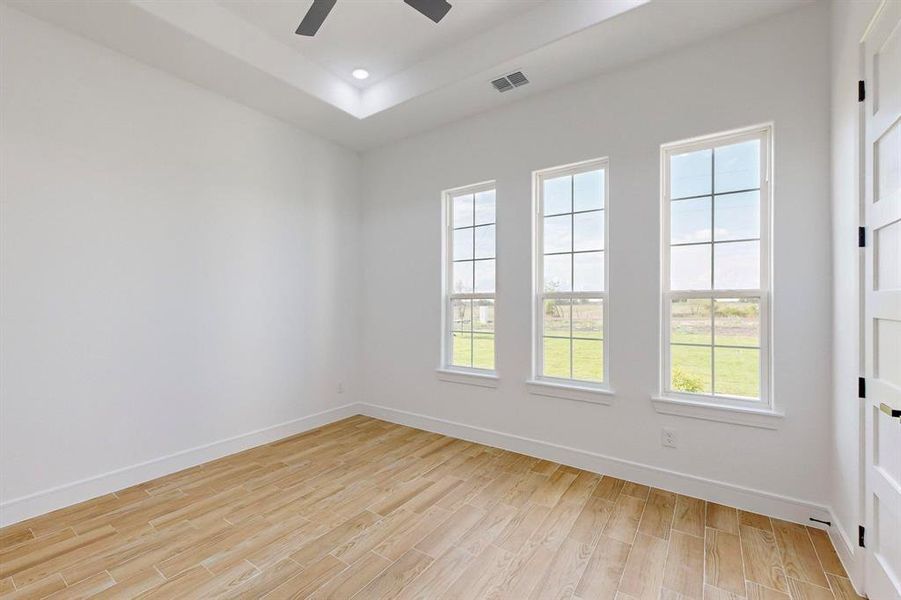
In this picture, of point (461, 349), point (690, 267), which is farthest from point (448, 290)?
point (690, 267)

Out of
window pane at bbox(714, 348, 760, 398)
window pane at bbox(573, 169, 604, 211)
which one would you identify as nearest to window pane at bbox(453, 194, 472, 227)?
window pane at bbox(573, 169, 604, 211)

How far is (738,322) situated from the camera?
2.68 meters

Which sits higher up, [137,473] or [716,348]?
[716,348]

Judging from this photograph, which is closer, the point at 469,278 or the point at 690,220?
the point at 690,220

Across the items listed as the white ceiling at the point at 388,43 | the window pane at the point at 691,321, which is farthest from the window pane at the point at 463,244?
the window pane at the point at 691,321

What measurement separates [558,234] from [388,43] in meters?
2.09

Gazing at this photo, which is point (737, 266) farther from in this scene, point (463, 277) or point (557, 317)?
point (463, 277)

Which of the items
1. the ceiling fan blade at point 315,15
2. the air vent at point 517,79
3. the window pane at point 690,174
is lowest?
the window pane at point 690,174

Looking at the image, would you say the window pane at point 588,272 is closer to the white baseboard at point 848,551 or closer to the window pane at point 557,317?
the window pane at point 557,317

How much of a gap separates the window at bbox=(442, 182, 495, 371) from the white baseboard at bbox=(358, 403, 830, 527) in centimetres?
64

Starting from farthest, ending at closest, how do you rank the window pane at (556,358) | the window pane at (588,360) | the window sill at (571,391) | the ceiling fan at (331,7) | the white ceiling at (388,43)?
the window pane at (556,358) < the window pane at (588,360) < the window sill at (571,391) < the white ceiling at (388,43) < the ceiling fan at (331,7)

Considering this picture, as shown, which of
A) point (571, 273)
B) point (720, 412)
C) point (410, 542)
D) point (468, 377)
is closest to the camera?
point (410, 542)

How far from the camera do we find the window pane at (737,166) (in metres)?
2.65

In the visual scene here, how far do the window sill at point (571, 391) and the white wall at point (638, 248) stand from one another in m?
0.06
